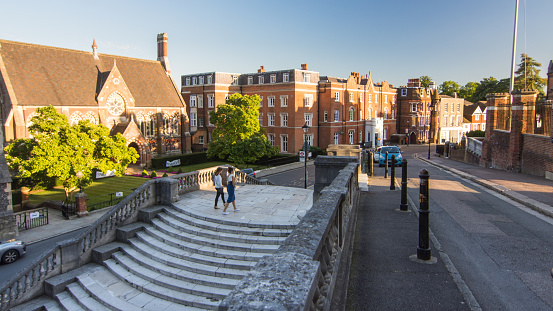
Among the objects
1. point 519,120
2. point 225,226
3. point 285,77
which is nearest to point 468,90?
point 285,77

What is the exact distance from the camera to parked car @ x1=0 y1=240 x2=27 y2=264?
16031mm

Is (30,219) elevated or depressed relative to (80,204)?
depressed

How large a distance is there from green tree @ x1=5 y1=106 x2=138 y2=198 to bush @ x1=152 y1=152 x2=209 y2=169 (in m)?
17.4

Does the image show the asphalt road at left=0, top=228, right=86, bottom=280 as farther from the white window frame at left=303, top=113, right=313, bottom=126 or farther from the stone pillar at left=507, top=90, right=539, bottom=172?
the white window frame at left=303, top=113, right=313, bottom=126

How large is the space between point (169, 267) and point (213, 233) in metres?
1.57

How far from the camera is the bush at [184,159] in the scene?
143 ft

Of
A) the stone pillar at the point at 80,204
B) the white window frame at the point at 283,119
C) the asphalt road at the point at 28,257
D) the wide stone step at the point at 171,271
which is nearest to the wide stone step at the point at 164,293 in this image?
the wide stone step at the point at 171,271

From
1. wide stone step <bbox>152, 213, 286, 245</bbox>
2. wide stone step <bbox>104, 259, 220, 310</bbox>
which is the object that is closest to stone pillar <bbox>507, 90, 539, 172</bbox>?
wide stone step <bbox>152, 213, 286, 245</bbox>

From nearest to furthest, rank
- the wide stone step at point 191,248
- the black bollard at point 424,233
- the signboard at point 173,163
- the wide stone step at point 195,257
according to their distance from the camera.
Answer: the black bollard at point 424,233, the wide stone step at point 195,257, the wide stone step at point 191,248, the signboard at point 173,163

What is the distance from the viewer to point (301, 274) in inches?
123

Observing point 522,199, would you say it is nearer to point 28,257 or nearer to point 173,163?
point 28,257

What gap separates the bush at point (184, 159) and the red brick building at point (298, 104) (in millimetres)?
10207

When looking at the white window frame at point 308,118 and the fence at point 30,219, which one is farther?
the white window frame at point 308,118

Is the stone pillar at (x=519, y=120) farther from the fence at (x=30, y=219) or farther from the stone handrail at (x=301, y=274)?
the fence at (x=30, y=219)
